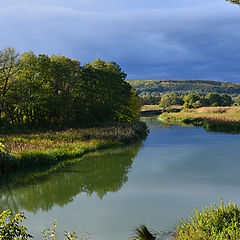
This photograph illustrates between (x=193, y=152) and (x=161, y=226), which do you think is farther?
(x=193, y=152)

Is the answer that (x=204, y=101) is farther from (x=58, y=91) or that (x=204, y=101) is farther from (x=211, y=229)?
(x=211, y=229)

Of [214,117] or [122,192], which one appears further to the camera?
[214,117]

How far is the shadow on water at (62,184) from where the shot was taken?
1079 centimetres

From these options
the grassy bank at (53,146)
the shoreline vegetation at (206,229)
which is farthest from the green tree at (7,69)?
the shoreline vegetation at (206,229)

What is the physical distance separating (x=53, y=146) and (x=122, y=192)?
859 centimetres

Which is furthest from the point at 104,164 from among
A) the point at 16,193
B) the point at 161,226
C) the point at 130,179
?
the point at 161,226

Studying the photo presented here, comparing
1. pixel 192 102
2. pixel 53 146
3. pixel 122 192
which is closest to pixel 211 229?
Result: pixel 122 192

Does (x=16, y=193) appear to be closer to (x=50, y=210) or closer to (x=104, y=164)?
(x=50, y=210)

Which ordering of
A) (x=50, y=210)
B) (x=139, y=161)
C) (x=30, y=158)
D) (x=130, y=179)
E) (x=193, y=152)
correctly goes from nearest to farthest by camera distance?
(x=50, y=210), (x=130, y=179), (x=30, y=158), (x=139, y=161), (x=193, y=152)

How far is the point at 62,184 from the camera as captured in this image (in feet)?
43.0

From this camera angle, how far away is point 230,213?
22.7 feet

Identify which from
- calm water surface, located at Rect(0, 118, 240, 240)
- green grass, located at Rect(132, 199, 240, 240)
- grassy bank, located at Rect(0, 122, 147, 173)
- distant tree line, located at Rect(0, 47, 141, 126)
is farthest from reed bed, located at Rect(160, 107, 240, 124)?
green grass, located at Rect(132, 199, 240, 240)

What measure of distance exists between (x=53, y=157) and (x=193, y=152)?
33.8 feet

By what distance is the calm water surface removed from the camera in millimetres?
8680
